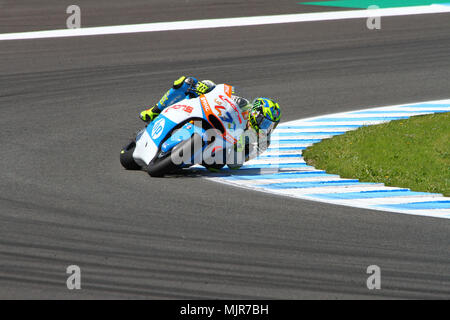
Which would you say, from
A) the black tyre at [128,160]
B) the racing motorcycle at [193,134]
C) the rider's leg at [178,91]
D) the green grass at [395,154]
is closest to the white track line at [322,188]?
the green grass at [395,154]

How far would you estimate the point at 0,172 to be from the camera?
10.9m

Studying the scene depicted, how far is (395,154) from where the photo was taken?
1233 cm

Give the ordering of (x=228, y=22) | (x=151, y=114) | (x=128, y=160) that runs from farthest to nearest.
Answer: (x=228, y=22), (x=151, y=114), (x=128, y=160)

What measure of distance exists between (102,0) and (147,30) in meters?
4.87

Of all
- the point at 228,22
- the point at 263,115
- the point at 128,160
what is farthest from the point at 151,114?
the point at 228,22

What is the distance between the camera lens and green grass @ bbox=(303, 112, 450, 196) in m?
11.2

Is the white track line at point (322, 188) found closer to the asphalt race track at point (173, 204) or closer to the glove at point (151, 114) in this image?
the asphalt race track at point (173, 204)

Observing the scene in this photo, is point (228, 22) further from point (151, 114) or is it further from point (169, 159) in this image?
point (169, 159)

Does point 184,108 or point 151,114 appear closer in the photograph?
point 184,108

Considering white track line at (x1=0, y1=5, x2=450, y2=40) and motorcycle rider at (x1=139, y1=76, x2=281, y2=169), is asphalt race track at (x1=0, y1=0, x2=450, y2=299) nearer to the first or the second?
motorcycle rider at (x1=139, y1=76, x2=281, y2=169)

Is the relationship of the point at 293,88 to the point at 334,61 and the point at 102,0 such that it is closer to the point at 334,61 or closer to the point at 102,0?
the point at 334,61

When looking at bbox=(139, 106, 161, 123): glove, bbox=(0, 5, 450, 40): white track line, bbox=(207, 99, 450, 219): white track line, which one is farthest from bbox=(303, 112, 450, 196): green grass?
bbox=(0, 5, 450, 40): white track line

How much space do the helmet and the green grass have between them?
3.87ft

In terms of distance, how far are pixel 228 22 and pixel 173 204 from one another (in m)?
13.7
